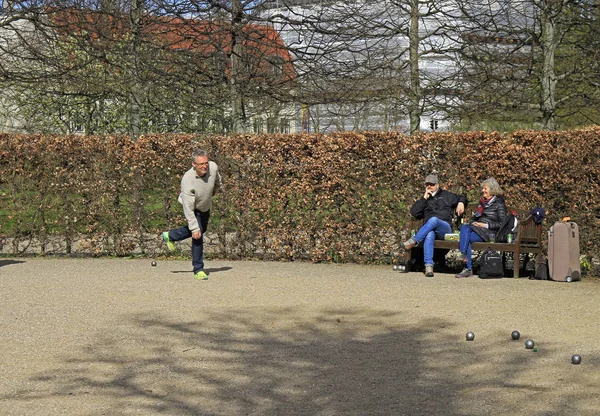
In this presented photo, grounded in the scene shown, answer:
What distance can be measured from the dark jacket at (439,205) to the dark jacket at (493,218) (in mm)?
508

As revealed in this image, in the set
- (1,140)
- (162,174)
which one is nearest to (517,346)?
(162,174)

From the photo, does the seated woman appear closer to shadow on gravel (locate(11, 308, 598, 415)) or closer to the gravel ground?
the gravel ground

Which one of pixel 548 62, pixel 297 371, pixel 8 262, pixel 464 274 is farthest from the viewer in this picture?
pixel 548 62

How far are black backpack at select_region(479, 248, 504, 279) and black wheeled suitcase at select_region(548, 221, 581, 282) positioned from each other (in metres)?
0.63

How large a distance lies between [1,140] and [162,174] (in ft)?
8.45

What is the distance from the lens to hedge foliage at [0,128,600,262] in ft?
43.3

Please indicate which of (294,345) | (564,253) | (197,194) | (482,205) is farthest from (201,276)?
(564,253)

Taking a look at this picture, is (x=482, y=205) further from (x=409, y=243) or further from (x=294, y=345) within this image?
(x=294, y=345)

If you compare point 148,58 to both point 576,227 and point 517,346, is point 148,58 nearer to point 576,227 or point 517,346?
point 576,227

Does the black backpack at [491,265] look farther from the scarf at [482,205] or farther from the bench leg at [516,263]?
the scarf at [482,205]

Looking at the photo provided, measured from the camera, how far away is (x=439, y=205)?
13203 mm

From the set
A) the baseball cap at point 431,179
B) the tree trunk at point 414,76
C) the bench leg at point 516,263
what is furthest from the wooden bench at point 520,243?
the tree trunk at point 414,76

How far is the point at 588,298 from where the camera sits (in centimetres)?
1088

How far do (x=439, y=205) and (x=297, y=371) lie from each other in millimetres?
6513
